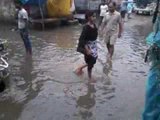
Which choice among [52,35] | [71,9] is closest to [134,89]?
[52,35]

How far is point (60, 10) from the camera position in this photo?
1816 cm

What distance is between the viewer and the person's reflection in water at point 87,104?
6.52 metres

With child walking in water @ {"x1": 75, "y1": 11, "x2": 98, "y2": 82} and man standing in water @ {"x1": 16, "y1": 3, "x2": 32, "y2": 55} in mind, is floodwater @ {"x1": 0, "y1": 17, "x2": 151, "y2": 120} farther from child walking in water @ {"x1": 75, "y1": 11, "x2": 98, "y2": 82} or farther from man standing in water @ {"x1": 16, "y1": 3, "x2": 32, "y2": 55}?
child walking in water @ {"x1": 75, "y1": 11, "x2": 98, "y2": 82}

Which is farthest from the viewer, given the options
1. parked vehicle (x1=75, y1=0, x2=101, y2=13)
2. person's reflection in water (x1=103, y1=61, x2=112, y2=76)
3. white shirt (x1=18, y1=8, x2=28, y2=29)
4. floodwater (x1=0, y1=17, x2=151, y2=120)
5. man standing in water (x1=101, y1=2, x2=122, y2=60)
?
parked vehicle (x1=75, y1=0, x2=101, y2=13)

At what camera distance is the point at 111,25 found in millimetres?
10414

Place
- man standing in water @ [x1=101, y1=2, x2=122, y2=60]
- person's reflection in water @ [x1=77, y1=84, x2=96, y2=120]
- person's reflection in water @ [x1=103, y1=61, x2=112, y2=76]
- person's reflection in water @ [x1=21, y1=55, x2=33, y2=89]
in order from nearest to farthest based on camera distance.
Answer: person's reflection in water @ [x1=77, y1=84, x2=96, y2=120]
person's reflection in water @ [x1=21, y1=55, x2=33, y2=89]
person's reflection in water @ [x1=103, y1=61, x2=112, y2=76]
man standing in water @ [x1=101, y1=2, x2=122, y2=60]

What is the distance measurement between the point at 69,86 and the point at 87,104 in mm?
1175

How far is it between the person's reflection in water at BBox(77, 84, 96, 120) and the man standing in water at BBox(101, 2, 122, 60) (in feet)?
9.45

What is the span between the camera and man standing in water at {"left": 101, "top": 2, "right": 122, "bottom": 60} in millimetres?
10219

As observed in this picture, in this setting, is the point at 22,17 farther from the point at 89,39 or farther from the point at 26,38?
the point at 89,39

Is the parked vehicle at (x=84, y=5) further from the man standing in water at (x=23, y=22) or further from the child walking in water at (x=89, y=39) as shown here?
the child walking in water at (x=89, y=39)

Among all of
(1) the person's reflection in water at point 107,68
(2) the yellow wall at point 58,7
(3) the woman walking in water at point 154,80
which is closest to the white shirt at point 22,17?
(1) the person's reflection in water at point 107,68

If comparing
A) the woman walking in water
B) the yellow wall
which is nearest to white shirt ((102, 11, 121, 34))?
the woman walking in water

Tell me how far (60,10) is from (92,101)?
11430mm
